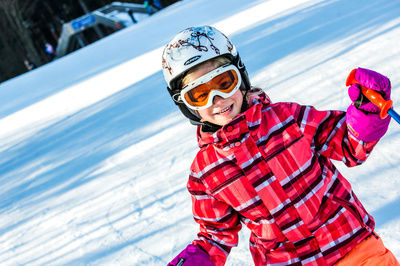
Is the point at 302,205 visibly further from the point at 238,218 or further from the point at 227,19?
the point at 227,19

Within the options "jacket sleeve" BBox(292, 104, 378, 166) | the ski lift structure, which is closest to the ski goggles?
"jacket sleeve" BBox(292, 104, 378, 166)

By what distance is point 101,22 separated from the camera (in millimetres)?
22375

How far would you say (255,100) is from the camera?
1.51 meters

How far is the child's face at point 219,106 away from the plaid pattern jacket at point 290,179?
0.09 m

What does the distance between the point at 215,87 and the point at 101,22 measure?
897 inches

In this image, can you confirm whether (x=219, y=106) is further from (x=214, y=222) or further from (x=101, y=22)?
(x=101, y=22)

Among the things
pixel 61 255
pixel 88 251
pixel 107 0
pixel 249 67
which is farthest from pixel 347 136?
pixel 107 0

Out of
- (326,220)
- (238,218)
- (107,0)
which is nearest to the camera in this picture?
(326,220)

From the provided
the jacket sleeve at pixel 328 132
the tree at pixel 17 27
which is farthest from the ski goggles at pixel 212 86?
the tree at pixel 17 27

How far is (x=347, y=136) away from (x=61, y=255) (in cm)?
275

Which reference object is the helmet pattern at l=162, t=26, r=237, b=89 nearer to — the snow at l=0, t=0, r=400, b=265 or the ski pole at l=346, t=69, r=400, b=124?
the ski pole at l=346, t=69, r=400, b=124

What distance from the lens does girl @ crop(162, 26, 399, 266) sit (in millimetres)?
1432

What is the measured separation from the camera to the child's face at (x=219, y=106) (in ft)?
5.06

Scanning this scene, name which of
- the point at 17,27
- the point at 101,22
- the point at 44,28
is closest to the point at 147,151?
the point at 101,22
